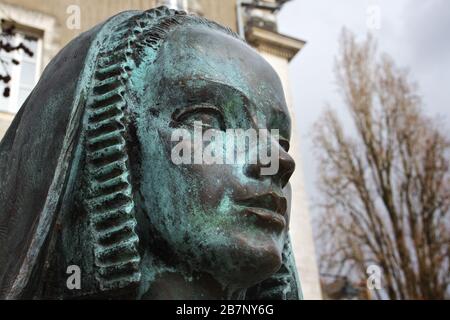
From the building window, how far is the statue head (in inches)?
243

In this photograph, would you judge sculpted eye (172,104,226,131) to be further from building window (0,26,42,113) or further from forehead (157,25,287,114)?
building window (0,26,42,113)

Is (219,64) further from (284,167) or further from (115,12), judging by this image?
(115,12)

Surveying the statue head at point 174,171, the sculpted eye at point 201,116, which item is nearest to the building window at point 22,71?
the statue head at point 174,171

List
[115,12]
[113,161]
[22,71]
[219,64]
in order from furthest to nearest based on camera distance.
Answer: [115,12] < [22,71] < [219,64] < [113,161]

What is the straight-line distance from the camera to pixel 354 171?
12.4 meters

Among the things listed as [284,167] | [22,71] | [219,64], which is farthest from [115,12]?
[284,167]

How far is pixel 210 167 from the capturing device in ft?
5.09

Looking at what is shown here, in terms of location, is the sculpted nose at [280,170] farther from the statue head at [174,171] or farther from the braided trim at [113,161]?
the braided trim at [113,161]

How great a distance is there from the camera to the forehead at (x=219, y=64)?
1689 millimetres

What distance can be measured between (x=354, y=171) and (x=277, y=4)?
4.26 metres

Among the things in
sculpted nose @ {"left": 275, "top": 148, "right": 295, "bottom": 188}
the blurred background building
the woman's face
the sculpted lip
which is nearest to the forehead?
the woman's face

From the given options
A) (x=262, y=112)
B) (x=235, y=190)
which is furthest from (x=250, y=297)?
(x=262, y=112)

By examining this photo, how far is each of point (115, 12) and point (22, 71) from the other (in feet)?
6.58
